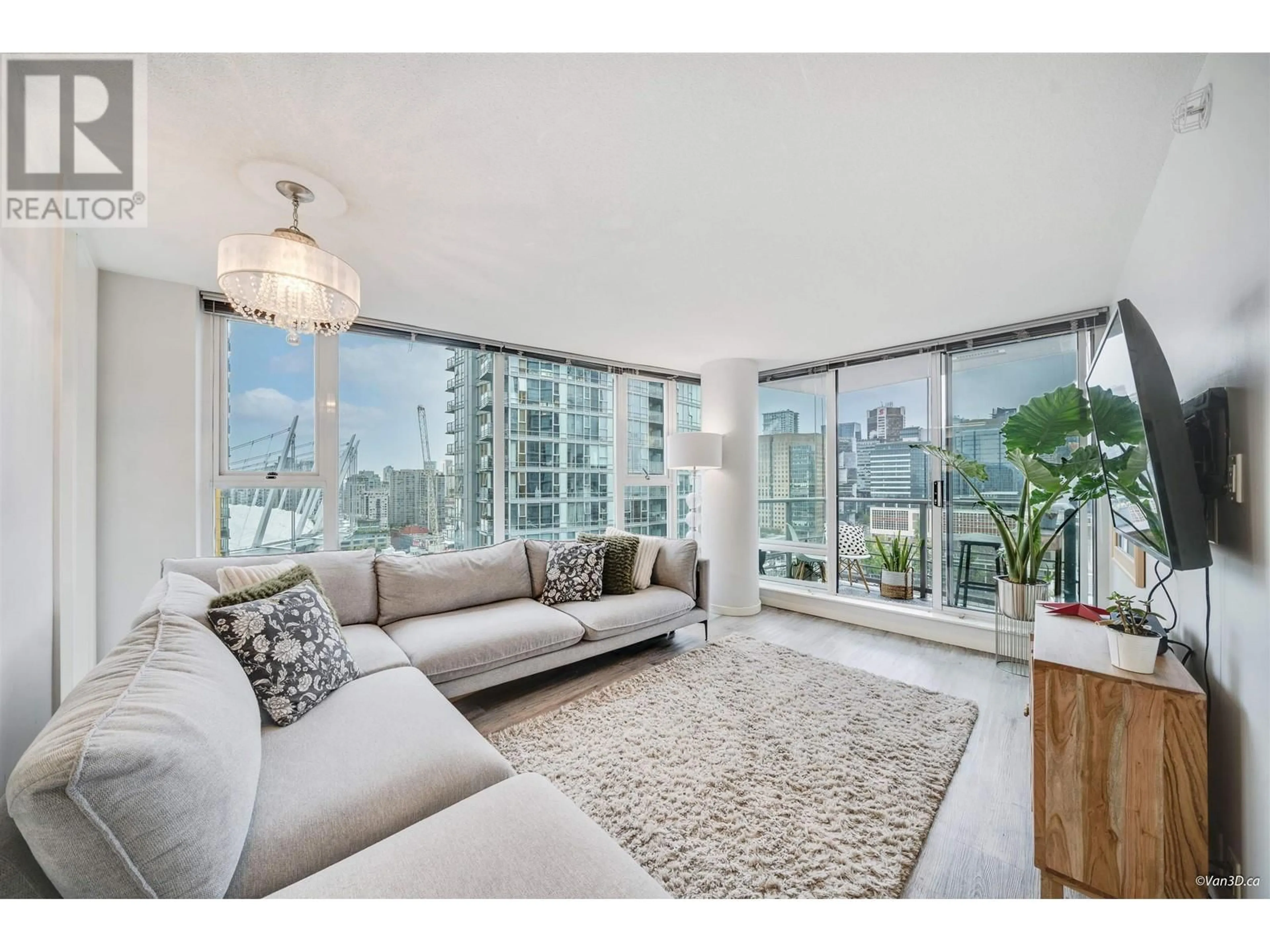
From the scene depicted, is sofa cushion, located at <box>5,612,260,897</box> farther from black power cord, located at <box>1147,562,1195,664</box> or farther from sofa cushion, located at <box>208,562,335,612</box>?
black power cord, located at <box>1147,562,1195,664</box>

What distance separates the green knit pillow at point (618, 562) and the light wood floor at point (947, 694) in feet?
1.43

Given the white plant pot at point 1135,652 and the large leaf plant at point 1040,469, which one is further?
the large leaf plant at point 1040,469

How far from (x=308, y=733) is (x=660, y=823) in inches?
46.1

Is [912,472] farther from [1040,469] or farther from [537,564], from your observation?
[537,564]

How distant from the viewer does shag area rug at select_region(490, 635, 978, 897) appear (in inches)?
56.1

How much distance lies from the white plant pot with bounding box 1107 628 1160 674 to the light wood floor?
28.3 inches

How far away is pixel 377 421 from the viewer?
3.31 metres

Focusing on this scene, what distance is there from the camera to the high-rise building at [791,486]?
4.42 meters

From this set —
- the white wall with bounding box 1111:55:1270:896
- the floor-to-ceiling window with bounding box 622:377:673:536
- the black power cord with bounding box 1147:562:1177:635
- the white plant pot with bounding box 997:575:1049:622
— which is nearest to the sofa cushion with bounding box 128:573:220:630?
the white wall with bounding box 1111:55:1270:896

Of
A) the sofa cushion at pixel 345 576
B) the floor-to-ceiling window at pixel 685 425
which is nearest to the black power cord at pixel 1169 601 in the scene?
the sofa cushion at pixel 345 576

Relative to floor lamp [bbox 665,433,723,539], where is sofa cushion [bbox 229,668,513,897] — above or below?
below

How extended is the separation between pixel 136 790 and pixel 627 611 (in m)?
2.34

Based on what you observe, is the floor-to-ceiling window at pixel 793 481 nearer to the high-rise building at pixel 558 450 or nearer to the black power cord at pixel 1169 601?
Result: the high-rise building at pixel 558 450
